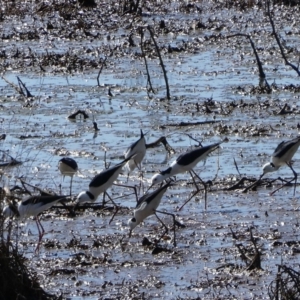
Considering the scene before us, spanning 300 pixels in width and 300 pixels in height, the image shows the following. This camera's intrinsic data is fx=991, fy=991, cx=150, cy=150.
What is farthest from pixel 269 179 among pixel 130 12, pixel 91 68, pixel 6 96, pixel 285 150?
pixel 130 12

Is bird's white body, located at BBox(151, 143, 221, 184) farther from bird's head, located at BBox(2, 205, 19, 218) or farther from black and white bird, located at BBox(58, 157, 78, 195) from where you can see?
bird's head, located at BBox(2, 205, 19, 218)

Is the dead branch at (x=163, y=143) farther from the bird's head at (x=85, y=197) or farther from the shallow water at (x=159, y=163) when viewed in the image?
the bird's head at (x=85, y=197)

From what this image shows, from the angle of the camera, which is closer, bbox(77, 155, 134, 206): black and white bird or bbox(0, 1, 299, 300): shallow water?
bbox(0, 1, 299, 300): shallow water

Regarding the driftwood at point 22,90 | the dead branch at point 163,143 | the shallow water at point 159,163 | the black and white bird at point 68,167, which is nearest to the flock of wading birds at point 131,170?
the black and white bird at point 68,167

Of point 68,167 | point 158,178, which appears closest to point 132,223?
point 158,178

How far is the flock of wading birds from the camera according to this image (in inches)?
307

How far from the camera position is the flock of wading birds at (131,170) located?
781 centimetres

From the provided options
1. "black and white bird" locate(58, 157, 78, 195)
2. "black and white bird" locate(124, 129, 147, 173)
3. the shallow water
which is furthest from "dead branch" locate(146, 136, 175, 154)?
"black and white bird" locate(58, 157, 78, 195)

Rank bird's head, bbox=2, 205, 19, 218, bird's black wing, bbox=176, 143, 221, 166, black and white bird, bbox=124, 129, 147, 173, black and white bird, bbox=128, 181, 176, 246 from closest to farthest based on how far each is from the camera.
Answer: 1. bird's head, bbox=2, 205, 19, 218
2. black and white bird, bbox=128, 181, 176, 246
3. bird's black wing, bbox=176, 143, 221, 166
4. black and white bird, bbox=124, 129, 147, 173

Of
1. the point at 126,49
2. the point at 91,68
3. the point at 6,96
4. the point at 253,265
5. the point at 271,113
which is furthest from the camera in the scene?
the point at 126,49

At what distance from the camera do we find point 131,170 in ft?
33.5

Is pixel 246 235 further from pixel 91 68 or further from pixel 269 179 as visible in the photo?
pixel 91 68

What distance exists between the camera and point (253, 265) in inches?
266

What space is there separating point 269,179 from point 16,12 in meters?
15.9
